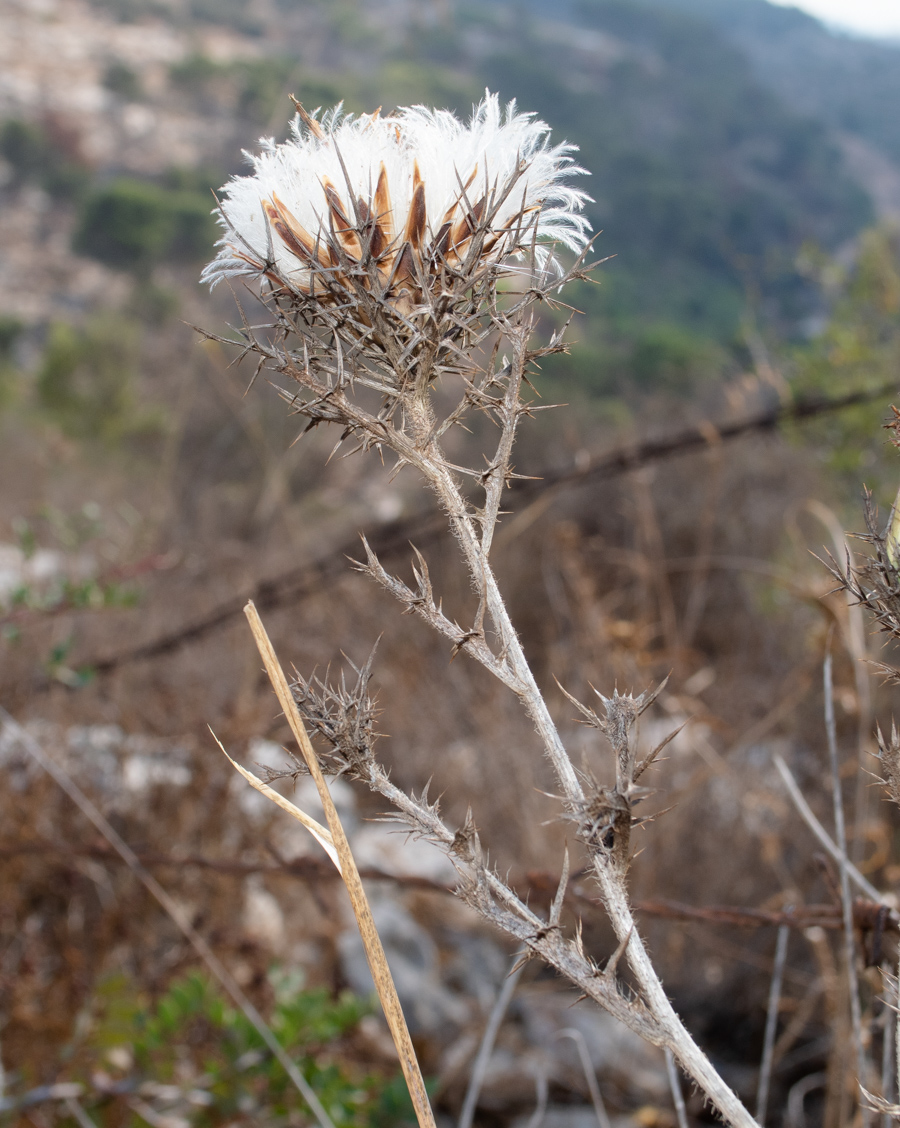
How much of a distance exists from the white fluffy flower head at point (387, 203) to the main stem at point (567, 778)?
10cm

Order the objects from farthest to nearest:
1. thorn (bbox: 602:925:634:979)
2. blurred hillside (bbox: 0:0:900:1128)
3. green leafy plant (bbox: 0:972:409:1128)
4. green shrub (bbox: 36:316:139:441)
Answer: green shrub (bbox: 36:316:139:441) → blurred hillside (bbox: 0:0:900:1128) → green leafy plant (bbox: 0:972:409:1128) → thorn (bbox: 602:925:634:979)

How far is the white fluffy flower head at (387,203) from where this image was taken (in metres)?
0.50

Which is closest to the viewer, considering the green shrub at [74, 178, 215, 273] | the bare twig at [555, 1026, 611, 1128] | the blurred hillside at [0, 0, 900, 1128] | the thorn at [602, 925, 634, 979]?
the thorn at [602, 925, 634, 979]

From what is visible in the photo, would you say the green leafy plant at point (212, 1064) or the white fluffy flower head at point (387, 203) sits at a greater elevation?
the white fluffy flower head at point (387, 203)

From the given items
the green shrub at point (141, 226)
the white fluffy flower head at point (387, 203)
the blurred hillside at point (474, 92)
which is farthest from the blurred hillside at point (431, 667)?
the green shrub at point (141, 226)

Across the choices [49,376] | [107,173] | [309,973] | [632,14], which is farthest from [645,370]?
[632,14]

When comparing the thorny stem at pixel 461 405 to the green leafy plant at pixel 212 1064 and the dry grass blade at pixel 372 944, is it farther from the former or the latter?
the green leafy plant at pixel 212 1064

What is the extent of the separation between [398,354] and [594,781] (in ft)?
0.91

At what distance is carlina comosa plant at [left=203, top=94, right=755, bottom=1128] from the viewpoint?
1.43ft

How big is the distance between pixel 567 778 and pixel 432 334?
27 cm

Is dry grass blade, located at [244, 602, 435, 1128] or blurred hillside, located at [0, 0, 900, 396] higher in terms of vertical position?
blurred hillside, located at [0, 0, 900, 396]

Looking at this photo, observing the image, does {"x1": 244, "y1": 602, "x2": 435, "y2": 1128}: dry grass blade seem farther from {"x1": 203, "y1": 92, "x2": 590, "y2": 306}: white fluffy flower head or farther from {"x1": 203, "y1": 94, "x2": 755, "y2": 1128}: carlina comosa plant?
{"x1": 203, "y1": 92, "x2": 590, "y2": 306}: white fluffy flower head

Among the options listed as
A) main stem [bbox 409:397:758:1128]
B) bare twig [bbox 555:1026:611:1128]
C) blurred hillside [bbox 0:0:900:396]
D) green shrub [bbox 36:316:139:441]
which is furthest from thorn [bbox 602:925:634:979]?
blurred hillside [bbox 0:0:900:396]

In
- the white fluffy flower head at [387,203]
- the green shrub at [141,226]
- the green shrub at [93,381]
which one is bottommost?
the white fluffy flower head at [387,203]
